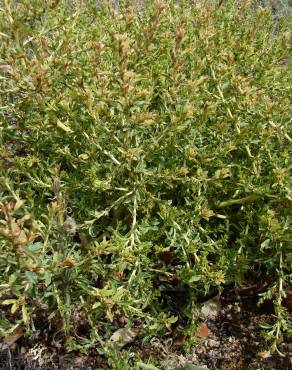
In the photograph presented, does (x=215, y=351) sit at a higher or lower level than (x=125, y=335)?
lower

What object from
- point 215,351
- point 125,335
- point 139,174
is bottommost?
point 215,351

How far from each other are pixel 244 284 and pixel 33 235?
140cm

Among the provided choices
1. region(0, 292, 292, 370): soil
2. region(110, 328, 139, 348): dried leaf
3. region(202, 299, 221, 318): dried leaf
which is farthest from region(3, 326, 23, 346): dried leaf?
region(202, 299, 221, 318): dried leaf

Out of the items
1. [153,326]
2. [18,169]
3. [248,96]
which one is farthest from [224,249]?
[18,169]

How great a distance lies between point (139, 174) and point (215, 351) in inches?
36.7

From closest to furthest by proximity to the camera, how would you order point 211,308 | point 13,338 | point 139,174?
point 13,338 < point 139,174 < point 211,308

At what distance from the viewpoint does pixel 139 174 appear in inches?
95.3

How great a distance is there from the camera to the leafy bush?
220 centimetres

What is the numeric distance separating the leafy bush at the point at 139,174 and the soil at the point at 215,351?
0.32 feet

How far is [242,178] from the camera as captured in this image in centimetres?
241

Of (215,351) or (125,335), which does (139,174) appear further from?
(215,351)

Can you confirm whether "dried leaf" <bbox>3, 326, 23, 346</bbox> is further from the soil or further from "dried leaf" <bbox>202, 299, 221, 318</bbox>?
"dried leaf" <bbox>202, 299, 221, 318</bbox>

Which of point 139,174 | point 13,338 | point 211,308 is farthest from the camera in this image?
point 211,308

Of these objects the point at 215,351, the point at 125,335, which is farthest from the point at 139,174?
the point at 215,351
